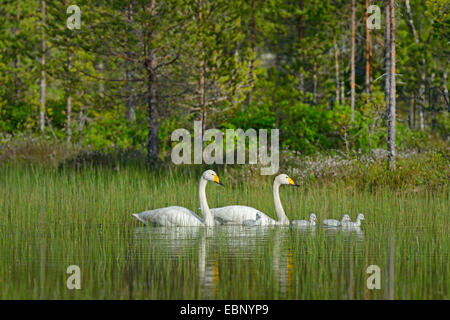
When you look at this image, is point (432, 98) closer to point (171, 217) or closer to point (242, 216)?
point (242, 216)

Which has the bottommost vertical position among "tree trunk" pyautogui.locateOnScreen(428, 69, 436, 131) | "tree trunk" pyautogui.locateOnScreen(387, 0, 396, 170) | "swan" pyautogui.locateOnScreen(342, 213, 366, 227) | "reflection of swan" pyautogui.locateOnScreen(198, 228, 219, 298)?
"reflection of swan" pyautogui.locateOnScreen(198, 228, 219, 298)

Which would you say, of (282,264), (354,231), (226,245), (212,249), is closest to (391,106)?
(354,231)

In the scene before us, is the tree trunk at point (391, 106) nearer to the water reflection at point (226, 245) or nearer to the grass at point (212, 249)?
the grass at point (212, 249)

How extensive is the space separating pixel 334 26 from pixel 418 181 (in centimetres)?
2482

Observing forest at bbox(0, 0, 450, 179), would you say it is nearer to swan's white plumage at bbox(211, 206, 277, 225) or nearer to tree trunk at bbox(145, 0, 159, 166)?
tree trunk at bbox(145, 0, 159, 166)

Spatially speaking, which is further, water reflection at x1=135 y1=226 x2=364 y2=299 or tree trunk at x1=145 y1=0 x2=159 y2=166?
tree trunk at x1=145 y1=0 x2=159 y2=166

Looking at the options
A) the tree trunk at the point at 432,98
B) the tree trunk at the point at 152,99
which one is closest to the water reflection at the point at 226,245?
the tree trunk at the point at 152,99

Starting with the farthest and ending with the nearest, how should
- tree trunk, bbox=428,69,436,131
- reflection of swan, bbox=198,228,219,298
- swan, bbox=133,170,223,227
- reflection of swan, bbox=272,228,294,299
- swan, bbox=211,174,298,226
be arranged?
tree trunk, bbox=428,69,436,131 → swan, bbox=211,174,298,226 → swan, bbox=133,170,223,227 → reflection of swan, bbox=272,228,294,299 → reflection of swan, bbox=198,228,219,298

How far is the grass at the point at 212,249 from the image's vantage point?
10.1 metres

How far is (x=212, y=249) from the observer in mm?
13336

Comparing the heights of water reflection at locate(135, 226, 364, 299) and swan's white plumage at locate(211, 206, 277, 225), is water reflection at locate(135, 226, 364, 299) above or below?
below

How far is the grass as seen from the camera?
10.1 meters

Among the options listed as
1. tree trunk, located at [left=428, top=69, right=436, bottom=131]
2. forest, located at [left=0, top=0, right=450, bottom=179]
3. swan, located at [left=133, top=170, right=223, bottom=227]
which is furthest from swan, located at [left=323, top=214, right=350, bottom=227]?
tree trunk, located at [left=428, top=69, right=436, bottom=131]
